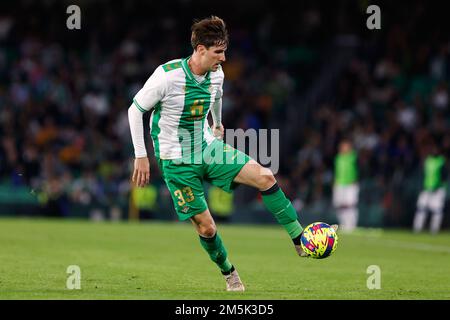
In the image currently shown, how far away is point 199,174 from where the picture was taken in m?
8.80

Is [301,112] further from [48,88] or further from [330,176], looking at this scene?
[48,88]

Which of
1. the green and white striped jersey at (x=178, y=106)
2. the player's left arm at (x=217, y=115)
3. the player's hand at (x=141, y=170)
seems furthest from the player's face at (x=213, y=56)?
the player's hand at (x=141, y=170)

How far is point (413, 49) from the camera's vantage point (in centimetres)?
2592

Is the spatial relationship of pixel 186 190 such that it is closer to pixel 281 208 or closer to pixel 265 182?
pixel 265 182

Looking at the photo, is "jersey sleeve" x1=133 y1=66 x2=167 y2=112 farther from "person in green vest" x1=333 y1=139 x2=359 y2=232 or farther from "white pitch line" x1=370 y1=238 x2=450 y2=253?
"person in green vest" x1=333 y1=139 x2=359 y2=232

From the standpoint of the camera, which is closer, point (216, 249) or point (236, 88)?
point (216, 249)

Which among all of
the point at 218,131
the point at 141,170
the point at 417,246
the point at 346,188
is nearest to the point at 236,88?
the point at 346,188

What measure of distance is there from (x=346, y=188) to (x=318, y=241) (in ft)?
42.4

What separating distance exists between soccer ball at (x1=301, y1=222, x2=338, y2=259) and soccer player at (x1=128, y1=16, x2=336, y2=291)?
13 cm

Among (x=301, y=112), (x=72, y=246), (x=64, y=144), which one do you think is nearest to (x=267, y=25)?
(x=301, y=112)

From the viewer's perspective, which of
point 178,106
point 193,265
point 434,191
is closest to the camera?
point 178,106

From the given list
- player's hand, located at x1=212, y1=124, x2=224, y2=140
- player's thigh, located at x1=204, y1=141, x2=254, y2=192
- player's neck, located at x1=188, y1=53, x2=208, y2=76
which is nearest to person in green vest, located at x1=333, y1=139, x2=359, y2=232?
player's hand, located at x1=212, y1=124, x2=224, y2=140

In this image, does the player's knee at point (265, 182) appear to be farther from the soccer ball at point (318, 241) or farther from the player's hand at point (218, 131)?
the player's hand at point (218, 131)
